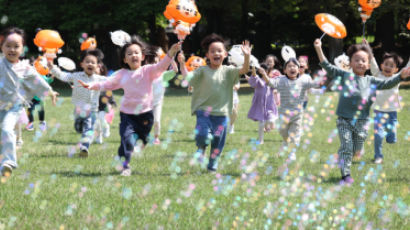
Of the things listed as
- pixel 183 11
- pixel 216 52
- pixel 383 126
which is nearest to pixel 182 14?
pixel 183 11

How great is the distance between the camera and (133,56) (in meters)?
6.35

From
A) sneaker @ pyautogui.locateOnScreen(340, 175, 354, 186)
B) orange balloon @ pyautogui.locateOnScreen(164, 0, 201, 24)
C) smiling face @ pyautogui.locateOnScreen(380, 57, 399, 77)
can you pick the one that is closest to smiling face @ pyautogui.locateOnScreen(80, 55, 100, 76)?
orange balloon @ pyautogui.locateOnScreen(164, 0, 201, 24)

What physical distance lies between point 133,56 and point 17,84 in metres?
1.41

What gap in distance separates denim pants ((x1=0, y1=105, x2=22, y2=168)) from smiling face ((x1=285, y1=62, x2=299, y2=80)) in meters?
4.20

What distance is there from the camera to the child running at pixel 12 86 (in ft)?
18.4

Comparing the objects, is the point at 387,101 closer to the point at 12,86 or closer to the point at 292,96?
Result: the point at 292,96

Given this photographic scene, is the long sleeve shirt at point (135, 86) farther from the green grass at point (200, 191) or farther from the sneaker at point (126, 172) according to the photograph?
the green grass at point (200, 191)

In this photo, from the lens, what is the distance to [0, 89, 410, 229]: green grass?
4.32m

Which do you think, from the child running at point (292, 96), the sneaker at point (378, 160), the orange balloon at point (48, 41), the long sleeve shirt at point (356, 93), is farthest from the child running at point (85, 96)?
the sneaker at point (378, 160)

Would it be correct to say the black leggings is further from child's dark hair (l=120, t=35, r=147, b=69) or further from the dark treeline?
the dark treeline

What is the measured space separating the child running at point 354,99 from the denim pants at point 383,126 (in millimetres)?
1668

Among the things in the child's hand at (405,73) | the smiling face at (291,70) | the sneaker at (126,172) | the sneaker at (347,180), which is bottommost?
the sneaker at (126,172)

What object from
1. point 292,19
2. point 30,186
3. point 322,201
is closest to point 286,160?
point 322,201

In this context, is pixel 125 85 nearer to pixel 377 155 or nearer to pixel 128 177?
pixel 128 177
